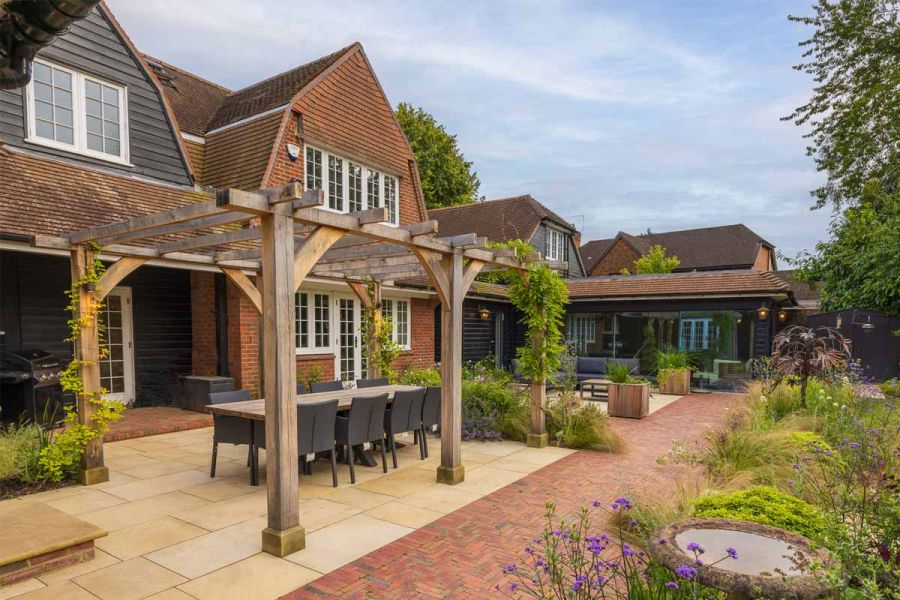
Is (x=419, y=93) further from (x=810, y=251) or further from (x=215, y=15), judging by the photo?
(x=215, y=15)

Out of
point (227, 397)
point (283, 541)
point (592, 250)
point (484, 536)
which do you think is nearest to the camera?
point (283, 541)

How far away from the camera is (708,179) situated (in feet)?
89.9

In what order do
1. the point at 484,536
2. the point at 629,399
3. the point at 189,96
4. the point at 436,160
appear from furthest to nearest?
1. the point at 436,160
2. the point at 189,96
3. the point at 629,399
4. the point at 484,536

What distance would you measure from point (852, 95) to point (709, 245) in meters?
16.9

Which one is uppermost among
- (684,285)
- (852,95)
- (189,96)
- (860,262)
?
(852,95)

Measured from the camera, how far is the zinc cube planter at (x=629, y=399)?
376 inches

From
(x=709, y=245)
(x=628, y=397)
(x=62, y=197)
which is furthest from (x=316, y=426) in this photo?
(x=709, y=245)

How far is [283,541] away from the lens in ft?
12.0

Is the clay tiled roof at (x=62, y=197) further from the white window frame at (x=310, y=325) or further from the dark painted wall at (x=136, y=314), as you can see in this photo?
the white window frame at (x=310, y=325)

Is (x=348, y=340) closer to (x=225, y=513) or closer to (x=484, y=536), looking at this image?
(x=225, y=513)

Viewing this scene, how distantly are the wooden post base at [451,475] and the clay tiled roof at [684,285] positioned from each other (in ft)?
35.8

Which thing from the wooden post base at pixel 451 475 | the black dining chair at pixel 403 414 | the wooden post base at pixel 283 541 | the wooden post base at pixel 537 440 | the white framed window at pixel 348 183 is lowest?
the wooden post base at pixel 537 440

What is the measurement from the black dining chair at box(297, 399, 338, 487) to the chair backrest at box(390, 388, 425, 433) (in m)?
0.98

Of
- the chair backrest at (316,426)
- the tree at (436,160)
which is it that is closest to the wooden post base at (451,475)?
the chair backrest at (316,426)
